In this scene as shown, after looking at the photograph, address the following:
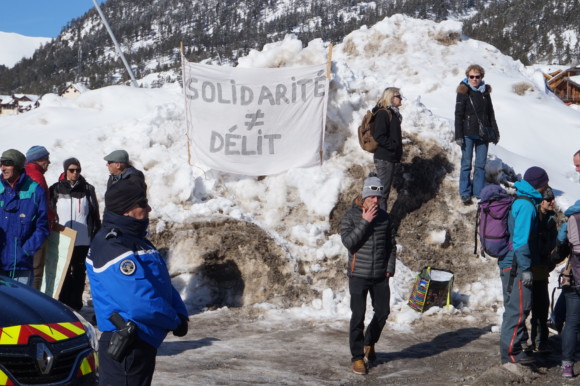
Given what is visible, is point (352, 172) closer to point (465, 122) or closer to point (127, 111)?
point (465, 122)

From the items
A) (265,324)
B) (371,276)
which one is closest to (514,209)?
(371,276)

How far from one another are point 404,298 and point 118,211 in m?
5.31

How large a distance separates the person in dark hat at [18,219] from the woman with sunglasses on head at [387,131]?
4.63 metres

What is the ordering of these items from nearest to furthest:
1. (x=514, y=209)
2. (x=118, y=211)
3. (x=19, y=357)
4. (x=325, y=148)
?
(x=118, y=211) < (x=19, y=357) < (x=514, y=209) < (x=325, y=148)

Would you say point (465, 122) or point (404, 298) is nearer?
point (404, 298)

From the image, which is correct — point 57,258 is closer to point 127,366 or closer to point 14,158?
point 14,158

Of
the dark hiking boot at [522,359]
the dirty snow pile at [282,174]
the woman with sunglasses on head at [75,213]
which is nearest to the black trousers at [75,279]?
the woman with sunglasses on head at [75,213]

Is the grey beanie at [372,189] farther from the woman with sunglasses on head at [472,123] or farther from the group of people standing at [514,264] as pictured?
the woman with sunglasses on head at [472,123]

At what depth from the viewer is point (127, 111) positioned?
13.0 meters

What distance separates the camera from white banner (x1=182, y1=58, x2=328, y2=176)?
9.78 metres

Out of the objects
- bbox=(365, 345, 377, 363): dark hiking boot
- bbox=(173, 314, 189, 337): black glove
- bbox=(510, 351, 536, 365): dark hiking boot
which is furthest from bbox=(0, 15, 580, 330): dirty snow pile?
bbox=(173, 314, 189, 337): black glove

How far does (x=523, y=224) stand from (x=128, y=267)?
3.56 meters

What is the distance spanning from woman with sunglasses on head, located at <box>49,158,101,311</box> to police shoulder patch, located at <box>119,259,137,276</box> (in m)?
4.22

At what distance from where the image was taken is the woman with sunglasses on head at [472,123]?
31.4 feet
